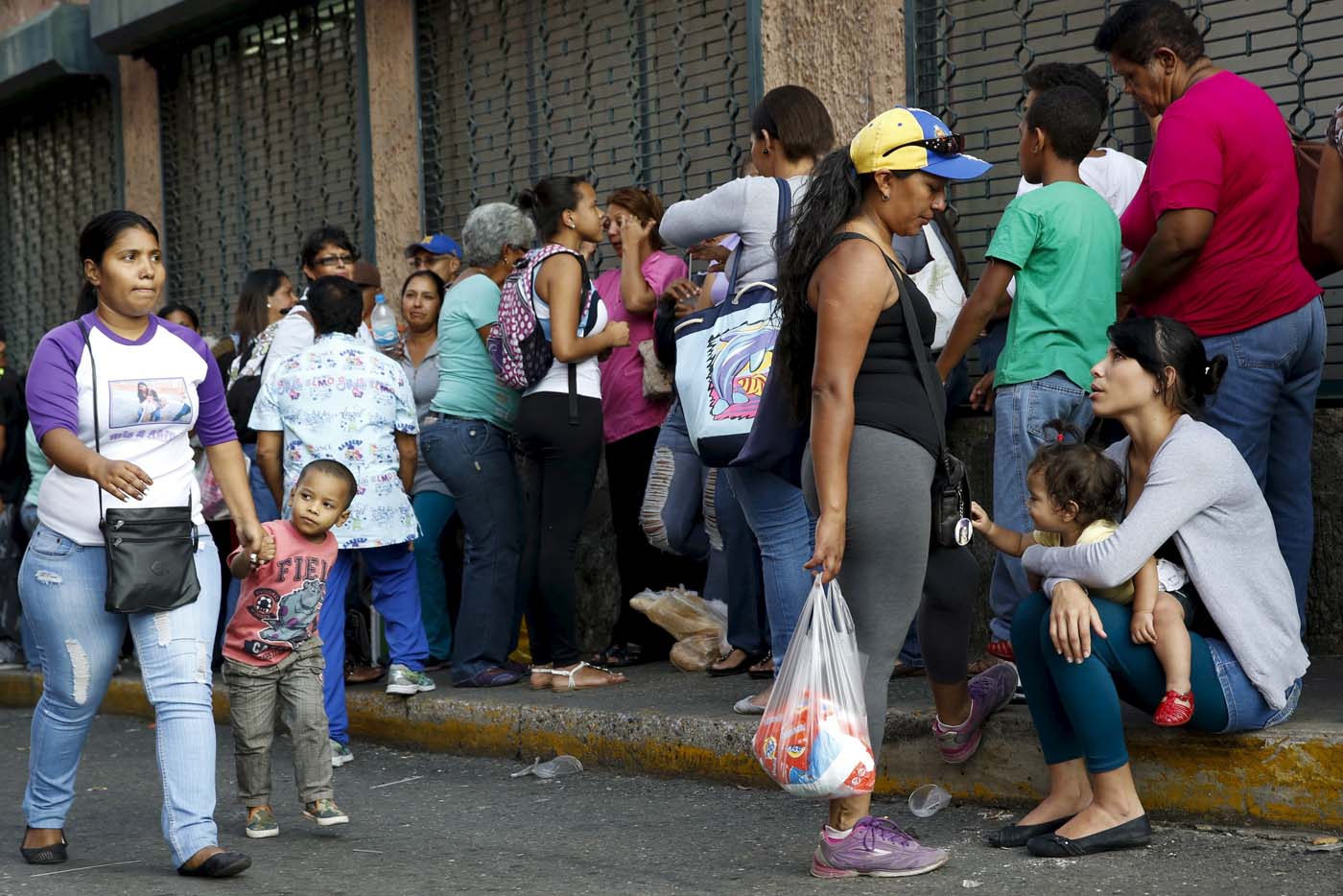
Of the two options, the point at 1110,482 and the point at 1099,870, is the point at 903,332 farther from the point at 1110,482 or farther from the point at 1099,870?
the point at 1099,870

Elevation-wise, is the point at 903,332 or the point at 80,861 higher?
the point at 903,332

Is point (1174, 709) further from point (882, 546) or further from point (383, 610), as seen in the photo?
point (383, 610)

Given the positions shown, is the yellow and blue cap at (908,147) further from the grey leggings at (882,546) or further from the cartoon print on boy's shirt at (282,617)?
the cartoon print on boy's shirt at (282,617)

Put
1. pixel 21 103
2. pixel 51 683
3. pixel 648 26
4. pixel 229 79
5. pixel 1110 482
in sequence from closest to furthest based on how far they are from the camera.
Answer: pixel 1110 482
pixel 51 683
pixel 648 26
pixel 229 79
pixel 21 103

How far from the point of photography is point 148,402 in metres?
4.57

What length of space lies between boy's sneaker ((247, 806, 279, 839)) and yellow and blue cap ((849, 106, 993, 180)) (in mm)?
2712

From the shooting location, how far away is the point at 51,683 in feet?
15.3

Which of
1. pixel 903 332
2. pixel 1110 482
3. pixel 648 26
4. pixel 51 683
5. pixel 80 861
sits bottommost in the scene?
pixel 80 861

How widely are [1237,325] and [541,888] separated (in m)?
2.59

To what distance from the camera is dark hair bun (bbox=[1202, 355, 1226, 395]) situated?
437 cm

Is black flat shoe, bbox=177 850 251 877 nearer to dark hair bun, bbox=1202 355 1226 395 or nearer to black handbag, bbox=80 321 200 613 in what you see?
black handbag, bbox=80 321 200 613

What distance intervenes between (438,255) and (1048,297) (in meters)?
3.96

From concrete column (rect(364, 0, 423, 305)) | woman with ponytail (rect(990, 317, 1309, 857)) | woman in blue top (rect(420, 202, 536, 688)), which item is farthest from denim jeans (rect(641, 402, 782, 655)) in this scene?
concrete column (rect(364, 0, 423, 305))

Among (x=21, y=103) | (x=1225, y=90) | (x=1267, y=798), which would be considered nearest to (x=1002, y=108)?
(x=1225, y=90)
